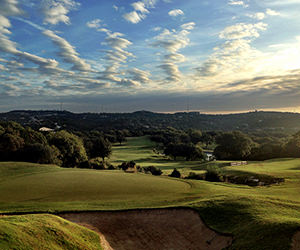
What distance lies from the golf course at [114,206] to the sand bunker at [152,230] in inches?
12.7

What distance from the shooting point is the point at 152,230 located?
56.4ft

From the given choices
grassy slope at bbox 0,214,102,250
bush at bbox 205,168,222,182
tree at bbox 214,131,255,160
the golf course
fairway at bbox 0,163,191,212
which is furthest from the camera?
tree at bbox 214,131,255,160

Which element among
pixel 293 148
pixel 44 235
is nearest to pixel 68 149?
pixel 44 235

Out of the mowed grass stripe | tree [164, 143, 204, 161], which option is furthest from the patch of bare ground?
tree [164, 143, 204, 161]

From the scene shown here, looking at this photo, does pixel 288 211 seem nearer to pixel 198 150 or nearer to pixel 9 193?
pixel 9 193

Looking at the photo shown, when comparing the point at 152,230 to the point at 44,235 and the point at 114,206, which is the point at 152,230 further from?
the point at 44,235

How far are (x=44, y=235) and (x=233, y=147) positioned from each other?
76785 millimetres

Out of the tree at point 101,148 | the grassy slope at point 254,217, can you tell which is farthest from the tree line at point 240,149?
the grassy slope at point 254,217

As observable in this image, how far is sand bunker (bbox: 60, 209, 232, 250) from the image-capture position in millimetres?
15461

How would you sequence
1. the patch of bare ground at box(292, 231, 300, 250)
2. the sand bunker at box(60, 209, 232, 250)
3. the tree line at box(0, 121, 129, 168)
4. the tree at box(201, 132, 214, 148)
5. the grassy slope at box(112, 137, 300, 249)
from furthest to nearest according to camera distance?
the tree at box(201, 132, 214, 148), the tree line at box(0, 121, 129, 168), the sand bunker at box(60, 209, 232, 250), the grassy slope at box(112, 137, 300, 249), the patch of bare ground at box(292, 231, 300, 250)

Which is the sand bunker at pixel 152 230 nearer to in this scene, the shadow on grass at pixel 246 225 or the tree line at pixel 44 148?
the shadow on grass at pixel 246 225

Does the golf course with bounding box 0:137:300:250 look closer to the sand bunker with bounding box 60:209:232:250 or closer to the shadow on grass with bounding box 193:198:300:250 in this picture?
the shadow on grass with bounding box 193:198:300:250

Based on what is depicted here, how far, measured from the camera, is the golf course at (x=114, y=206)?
12.4 meters

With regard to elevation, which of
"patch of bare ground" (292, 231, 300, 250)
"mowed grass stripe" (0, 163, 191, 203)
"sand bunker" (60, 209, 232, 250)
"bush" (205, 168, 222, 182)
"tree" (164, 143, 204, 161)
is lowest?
"tree" (164, 143, 204, 161)
